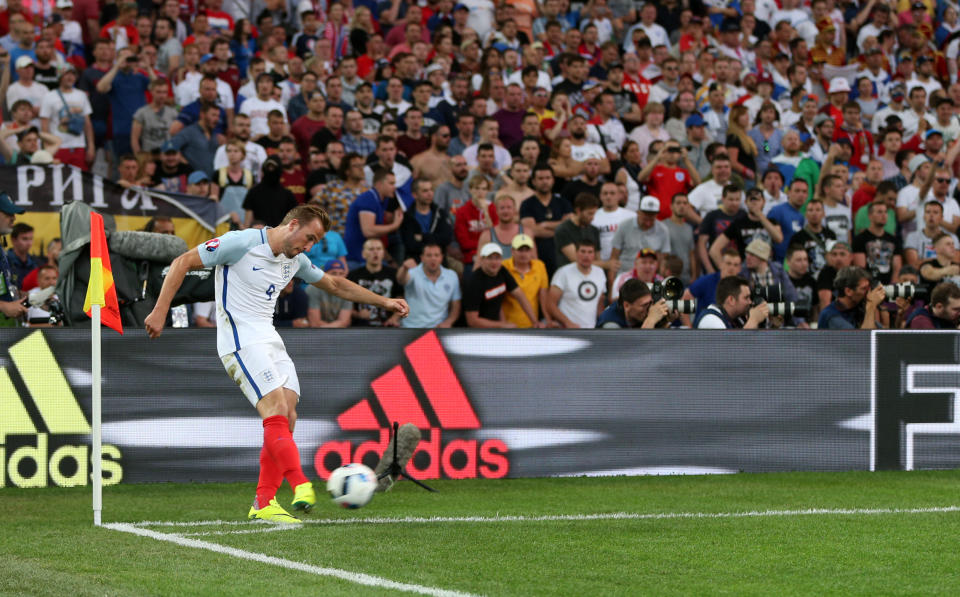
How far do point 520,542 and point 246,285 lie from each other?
2569 millimetres

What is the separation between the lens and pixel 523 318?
14680mm

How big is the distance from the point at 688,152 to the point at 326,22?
5.96m

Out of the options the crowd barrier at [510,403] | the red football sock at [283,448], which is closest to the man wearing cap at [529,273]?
the crowd barrier at [510,403]

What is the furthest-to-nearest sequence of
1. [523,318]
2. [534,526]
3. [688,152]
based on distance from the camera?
[688,152]
[523,318]
[534,526]

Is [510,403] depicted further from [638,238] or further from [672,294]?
[638,238]

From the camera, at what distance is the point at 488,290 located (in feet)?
47.3

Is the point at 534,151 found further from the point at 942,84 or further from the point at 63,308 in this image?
the point at 942,84

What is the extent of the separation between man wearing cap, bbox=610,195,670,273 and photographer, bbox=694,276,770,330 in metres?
2.69

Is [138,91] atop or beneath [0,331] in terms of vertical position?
atop

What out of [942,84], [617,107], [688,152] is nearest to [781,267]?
[688,152]

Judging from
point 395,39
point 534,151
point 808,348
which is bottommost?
point 808,348

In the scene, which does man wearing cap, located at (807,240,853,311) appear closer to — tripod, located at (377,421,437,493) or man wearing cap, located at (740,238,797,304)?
man wearing cap, located at (740,238,797,304)

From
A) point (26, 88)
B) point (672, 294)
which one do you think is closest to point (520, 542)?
point (672, 294)

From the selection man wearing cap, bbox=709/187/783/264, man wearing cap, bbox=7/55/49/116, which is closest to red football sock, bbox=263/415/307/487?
man wearing cap, bbox=709/187/783/264
